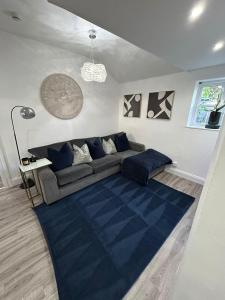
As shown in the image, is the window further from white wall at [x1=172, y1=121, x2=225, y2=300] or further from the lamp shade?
the lamp shade

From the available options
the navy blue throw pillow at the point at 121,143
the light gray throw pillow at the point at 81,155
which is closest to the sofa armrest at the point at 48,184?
the light gray throw pillow at the point at 81,155

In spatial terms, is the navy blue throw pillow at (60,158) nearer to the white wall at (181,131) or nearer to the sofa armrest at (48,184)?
the sofa armrest at (48,184)

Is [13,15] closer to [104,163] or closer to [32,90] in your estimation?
[32,90]

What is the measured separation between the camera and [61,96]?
9.08 ft

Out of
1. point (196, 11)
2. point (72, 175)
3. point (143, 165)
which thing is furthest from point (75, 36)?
point (143, 165)

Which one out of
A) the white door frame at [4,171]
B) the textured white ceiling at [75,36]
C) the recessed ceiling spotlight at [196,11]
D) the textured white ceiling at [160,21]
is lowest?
the white door frame at [4,171]

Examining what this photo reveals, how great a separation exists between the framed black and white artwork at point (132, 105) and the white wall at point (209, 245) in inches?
126

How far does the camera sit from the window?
93.4 inches

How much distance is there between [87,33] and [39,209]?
279cm

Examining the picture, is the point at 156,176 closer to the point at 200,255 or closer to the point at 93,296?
the point at 93,296

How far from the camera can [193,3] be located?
926 mm

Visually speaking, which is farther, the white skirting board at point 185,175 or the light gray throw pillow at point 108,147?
the light gray throw pillow at point 108,147

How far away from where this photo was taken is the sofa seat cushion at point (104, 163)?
2631mm

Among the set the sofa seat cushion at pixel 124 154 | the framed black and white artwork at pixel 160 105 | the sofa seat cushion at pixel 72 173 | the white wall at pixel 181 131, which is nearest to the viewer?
the sofa seat cushion at pixel 72 173
